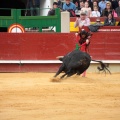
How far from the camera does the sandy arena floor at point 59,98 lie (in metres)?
6.95

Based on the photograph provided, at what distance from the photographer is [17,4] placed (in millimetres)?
18219

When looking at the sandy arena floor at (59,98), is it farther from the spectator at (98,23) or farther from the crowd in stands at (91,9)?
the crowd in stands at (91,9)

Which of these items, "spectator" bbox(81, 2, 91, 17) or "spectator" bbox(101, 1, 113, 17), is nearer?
"spectator" bbox(101, 1, 113, 17)

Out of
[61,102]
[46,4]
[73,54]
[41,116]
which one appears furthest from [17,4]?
[41,116]

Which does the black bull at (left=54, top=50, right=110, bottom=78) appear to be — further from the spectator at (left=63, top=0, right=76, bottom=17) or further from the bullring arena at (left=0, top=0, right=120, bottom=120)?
the spectator at (left=63, top=0, right=76, bottom=17)

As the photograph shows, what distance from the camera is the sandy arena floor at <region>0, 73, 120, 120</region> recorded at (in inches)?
273

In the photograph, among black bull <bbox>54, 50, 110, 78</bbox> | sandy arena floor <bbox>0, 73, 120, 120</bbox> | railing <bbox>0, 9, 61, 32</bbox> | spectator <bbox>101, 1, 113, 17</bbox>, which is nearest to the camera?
sandy arena floor <bbox>0, 73, 120, 120</bbox>

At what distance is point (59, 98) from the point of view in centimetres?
867

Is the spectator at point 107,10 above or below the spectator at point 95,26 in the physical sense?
above

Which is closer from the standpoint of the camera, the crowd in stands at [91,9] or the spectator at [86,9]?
the crowd in stands at [91,9]

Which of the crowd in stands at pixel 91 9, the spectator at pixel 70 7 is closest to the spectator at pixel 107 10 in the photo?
the crowd in stands at pixel 91 9

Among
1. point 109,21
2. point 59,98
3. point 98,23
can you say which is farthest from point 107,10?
point 59,98

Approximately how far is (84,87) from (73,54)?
3.63 feet

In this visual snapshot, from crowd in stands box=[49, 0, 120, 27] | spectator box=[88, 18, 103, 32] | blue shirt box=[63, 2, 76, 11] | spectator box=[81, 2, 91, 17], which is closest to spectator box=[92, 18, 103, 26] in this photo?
spectator box=[88, 18, 103, 32]
